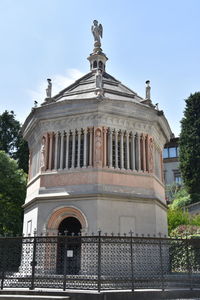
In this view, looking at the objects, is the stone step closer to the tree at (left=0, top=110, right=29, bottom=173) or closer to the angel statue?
the angel statue

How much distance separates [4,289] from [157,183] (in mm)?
9749

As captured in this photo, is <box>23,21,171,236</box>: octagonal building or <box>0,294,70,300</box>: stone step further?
<box>23,21,171,236</box>: octagonal building

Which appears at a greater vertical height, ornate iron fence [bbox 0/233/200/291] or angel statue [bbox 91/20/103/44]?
angel statue [bbox 91/20/103/44]

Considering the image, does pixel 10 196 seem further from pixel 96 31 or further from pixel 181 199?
pixel 181 199

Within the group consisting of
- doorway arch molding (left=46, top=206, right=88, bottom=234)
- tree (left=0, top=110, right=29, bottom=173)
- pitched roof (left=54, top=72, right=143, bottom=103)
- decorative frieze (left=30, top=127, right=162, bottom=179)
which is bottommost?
doorway arch molding (left=46, top=206, right=88, bottom=234)

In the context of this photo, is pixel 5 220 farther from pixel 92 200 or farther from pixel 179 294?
pixel 179 294

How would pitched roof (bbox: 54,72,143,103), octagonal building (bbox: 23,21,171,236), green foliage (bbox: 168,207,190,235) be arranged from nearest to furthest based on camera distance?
octagonal building (bbox: 23,21,171,236)
pitched roof (bbox: 54,72,143,103)
green foliage (bbox: 168,207,190,235)

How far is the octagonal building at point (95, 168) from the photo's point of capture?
15.0m

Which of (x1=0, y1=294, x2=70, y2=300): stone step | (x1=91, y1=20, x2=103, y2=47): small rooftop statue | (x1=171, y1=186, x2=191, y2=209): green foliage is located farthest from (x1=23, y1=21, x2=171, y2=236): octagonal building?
(x1=171, y1=186, x2=191, y2=209): green foliage

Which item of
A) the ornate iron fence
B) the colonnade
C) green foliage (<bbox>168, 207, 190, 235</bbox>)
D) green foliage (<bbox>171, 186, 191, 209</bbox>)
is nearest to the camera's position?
the ornate iron fence

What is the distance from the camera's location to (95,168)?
15352mm

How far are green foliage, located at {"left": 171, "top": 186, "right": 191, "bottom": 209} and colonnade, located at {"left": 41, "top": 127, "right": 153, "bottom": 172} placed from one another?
22923 millimetres

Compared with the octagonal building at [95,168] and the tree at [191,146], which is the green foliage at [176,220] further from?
the octagonal building at [95,168]

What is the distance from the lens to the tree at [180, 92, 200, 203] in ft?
130
